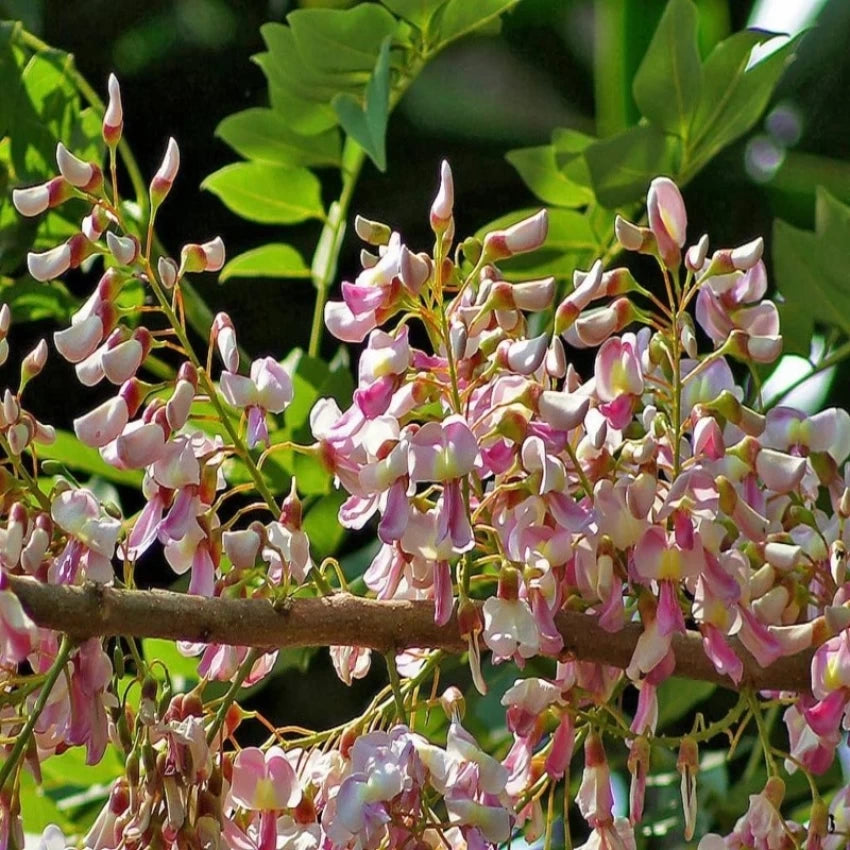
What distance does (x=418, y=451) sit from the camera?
464 mm

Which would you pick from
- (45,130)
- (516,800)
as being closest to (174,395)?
(516,800)

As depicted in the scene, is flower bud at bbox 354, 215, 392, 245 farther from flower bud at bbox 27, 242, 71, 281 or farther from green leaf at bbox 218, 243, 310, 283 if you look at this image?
green leaf at bbox 218, 243, 310, 283

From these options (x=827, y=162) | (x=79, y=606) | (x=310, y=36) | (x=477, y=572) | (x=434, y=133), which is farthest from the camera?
(x=434, y=133)

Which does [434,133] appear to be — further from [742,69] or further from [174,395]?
[174,395]

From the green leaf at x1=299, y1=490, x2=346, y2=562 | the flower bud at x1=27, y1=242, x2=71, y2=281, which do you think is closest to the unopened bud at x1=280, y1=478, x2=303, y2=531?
the flower bud at x1=27, y1=242, x2=71, y2=281

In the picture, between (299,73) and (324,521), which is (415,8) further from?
(324,521)

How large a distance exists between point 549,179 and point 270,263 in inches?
5.7

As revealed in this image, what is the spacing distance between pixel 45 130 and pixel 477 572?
12.8 inches

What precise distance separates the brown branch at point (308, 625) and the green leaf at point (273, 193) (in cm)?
33

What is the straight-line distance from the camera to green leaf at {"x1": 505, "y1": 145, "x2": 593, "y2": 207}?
0.73m

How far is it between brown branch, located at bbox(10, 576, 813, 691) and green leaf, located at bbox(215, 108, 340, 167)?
313 mm

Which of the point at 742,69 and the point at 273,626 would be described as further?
the point at 742,69

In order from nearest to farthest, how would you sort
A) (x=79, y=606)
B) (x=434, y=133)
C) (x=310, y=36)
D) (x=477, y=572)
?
1. (x=79, y=606)
2. (x=477, y=572)
3. (x=310, y=36)
4. (x=434, y=133)

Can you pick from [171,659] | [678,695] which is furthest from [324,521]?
[678,695]
